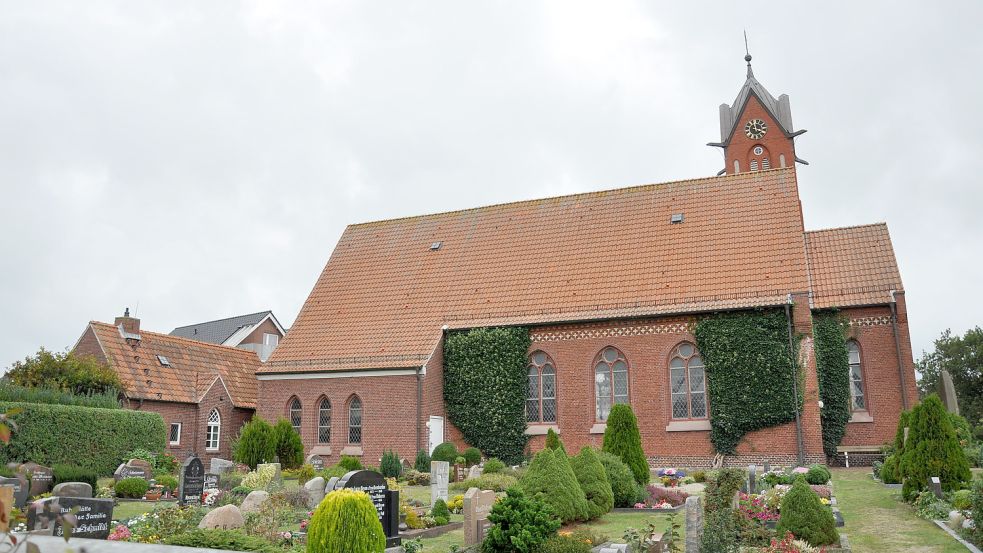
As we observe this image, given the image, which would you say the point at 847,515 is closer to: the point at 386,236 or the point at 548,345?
the point at 548,345

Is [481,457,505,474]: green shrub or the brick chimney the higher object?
the brick chimney

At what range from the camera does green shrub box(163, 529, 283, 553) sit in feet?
30.1

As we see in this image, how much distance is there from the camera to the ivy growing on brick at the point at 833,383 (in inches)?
972

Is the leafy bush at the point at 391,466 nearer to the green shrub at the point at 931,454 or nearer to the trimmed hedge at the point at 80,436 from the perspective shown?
the trimmed hedge at the point at 80,436

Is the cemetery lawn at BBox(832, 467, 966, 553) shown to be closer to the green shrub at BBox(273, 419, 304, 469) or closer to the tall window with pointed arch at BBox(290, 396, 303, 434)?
the green shrub at BBox(273, 419, 304, 469)

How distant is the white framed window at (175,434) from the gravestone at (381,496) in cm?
1859

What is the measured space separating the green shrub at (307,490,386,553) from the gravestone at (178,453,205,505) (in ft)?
27.7

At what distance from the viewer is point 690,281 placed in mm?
24656

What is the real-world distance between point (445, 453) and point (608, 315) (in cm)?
680

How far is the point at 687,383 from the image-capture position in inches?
941

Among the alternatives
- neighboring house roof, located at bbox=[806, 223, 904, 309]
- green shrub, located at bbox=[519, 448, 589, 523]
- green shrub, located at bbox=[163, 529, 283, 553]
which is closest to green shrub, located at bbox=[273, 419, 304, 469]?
green shrub, located at bbox=[519, 448, 589, 523]

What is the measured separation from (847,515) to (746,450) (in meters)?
8.31

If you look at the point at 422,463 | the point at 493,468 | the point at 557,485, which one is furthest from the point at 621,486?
the point at 422,463

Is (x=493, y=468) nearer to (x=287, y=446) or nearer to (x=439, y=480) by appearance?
(x=439, y=480)
